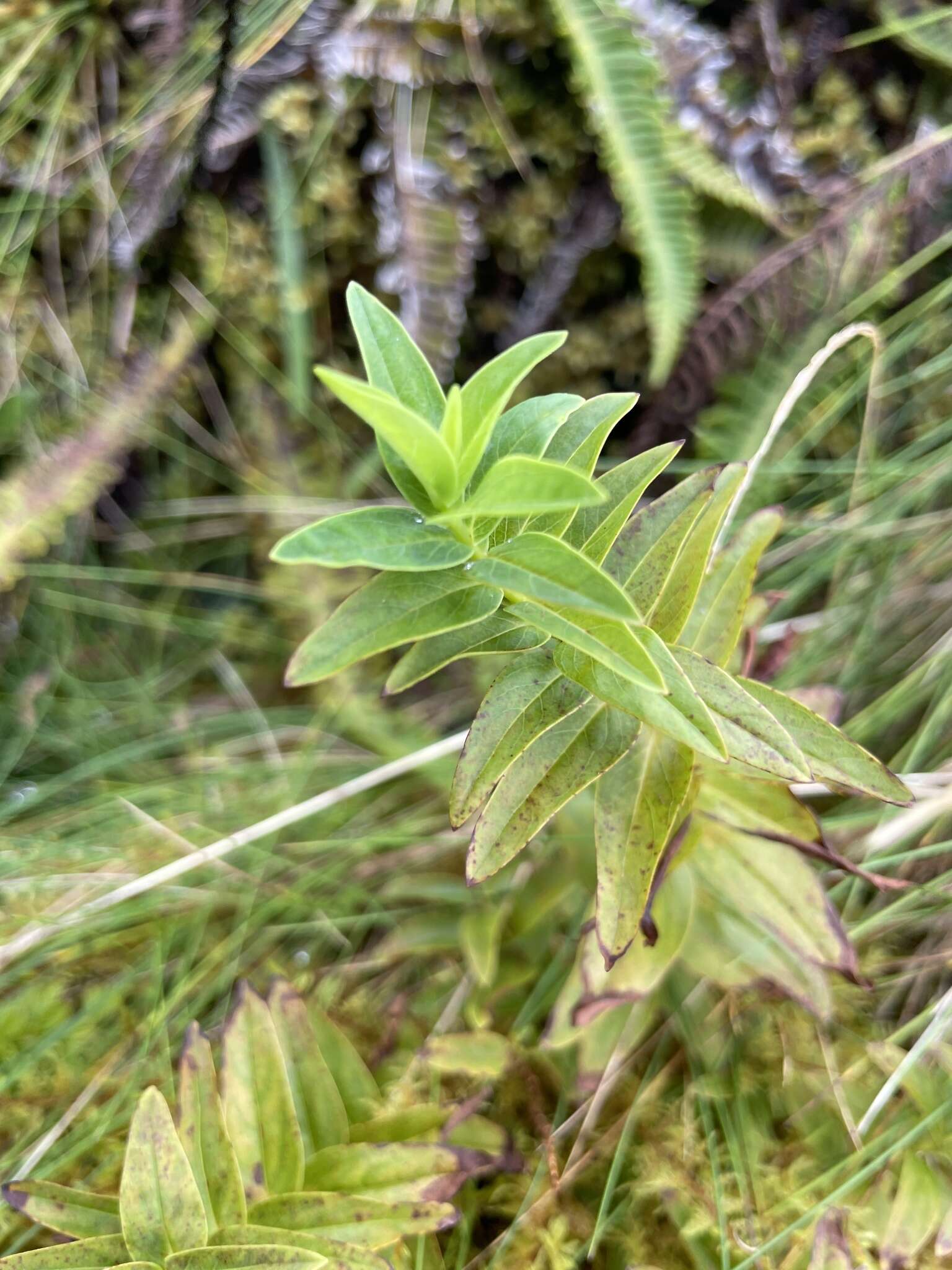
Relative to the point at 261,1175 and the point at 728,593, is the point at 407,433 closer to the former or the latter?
the point at 728,593

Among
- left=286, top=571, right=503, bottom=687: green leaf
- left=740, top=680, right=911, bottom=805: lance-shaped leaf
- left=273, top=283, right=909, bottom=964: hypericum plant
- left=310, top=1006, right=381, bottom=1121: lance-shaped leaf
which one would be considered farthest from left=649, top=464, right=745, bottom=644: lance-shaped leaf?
left=310, top=1006, right=381, bottom=1121: lance-shaped leaf

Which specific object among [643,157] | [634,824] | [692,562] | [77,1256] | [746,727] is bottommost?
[77,1256]

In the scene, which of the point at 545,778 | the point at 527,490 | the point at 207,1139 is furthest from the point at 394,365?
the point at 207,1139

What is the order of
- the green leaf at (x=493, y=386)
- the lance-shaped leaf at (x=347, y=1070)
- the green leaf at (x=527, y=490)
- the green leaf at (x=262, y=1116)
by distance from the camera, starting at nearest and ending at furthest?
the green leaf at (x=527, y=490) < the green leaf at (x=493, y=386) < the green leaf at (x=262, y=1116) < the lance-shaped leaf at (x=347, y=1070)

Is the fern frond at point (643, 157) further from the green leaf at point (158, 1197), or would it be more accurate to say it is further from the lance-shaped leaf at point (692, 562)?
the green leaf at point (158, 1197)

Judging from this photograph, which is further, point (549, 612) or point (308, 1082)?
point (308, 1082)

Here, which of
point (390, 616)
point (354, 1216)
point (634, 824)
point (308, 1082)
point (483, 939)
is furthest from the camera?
point (483, 939)

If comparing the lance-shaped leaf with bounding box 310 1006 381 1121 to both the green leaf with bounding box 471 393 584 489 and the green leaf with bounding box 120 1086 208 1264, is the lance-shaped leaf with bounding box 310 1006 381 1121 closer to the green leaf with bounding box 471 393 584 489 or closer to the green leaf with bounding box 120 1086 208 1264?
the green leaf with bounding box 120 1086 208 1264

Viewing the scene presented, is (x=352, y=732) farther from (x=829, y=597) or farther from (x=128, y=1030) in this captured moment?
(x=829, y=597)

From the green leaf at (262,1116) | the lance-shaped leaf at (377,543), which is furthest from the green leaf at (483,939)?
the lance-shaped leaf at (377,543)
